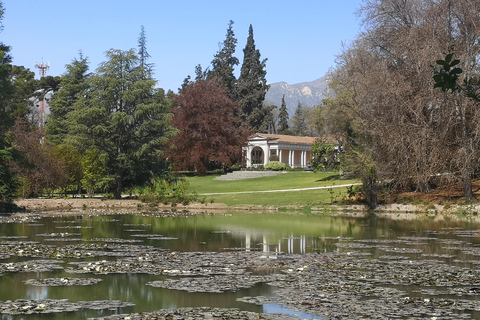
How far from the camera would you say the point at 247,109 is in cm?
9238

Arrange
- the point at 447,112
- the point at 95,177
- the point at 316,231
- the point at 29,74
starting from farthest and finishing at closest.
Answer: the point at 29,74, the point at 95,177, the point at 447,112, the point at 316,231

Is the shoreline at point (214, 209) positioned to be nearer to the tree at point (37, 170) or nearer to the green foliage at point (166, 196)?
the green foliage at point (166, 196)

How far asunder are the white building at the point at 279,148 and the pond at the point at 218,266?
5781 centimetres

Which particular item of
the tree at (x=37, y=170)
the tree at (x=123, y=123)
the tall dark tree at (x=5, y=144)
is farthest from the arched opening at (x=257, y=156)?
the tall dark tree at (x=5, y=144)

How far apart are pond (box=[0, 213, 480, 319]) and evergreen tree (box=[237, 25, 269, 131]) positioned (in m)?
66.8

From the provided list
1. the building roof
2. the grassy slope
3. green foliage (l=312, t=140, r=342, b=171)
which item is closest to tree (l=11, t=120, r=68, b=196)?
the grassy slope

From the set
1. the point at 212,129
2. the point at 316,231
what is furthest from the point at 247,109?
the point at 316,231

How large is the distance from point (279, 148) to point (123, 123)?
42.6 meters

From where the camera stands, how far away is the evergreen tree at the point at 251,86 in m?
90.4

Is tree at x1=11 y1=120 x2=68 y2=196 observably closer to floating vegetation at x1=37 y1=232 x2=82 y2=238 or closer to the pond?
the pond

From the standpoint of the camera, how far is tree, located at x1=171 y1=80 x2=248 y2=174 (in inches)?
2635

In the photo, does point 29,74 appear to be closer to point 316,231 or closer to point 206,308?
point 316,231

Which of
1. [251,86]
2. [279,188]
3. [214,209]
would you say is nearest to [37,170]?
[214,209]

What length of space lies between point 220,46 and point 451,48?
61.2 metres
